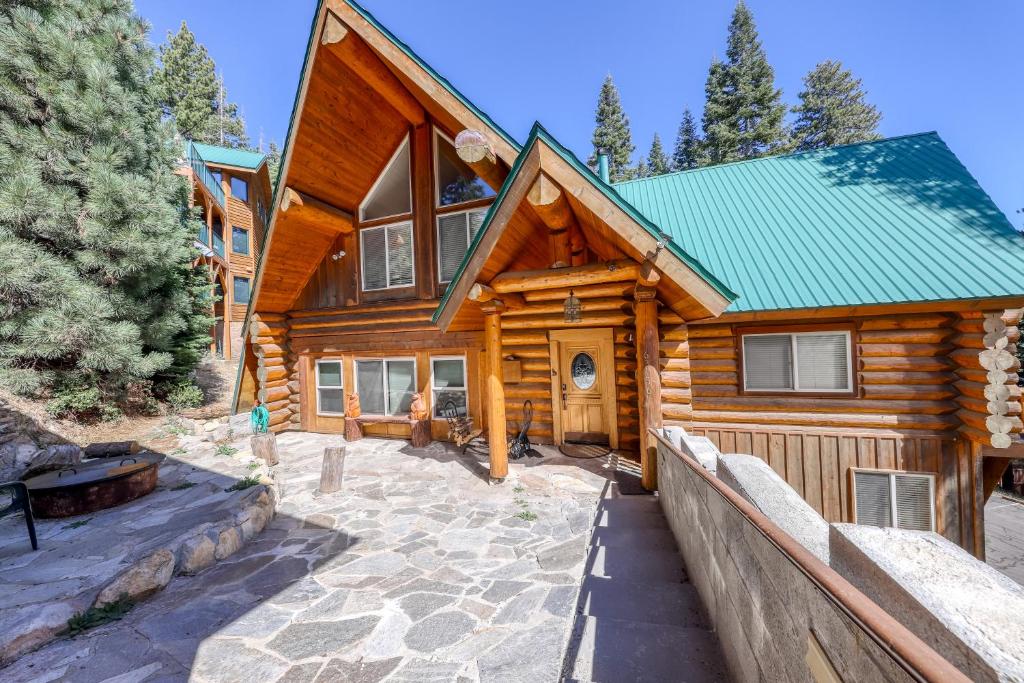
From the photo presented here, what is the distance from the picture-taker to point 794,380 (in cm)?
654

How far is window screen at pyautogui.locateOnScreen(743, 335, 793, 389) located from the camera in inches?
260

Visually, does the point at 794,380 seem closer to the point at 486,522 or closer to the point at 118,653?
the point at 486,522

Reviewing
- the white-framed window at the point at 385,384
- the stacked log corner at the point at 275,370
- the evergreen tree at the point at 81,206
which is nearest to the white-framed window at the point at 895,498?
the white-framed window at the point at 385,384

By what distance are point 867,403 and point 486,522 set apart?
250 inches

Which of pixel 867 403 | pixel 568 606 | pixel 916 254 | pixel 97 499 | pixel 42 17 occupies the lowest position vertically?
pixel 568 606

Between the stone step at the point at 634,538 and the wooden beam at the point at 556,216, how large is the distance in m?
3.94

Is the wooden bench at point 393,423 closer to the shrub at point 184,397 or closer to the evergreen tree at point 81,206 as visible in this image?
the evergreen tree at point 81,206

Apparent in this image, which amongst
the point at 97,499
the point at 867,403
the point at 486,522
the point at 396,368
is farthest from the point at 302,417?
the point at 867,403

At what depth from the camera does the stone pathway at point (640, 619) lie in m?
2.75

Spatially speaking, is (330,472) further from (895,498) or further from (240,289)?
(240,289)

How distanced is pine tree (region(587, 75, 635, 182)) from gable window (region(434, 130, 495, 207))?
27013 mm

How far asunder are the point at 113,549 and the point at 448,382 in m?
6.05

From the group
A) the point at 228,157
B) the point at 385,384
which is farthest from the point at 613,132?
the point at 385,384

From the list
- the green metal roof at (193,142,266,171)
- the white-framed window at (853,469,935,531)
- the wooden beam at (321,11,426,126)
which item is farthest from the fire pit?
the green metal roof at (193,142,266,171)
